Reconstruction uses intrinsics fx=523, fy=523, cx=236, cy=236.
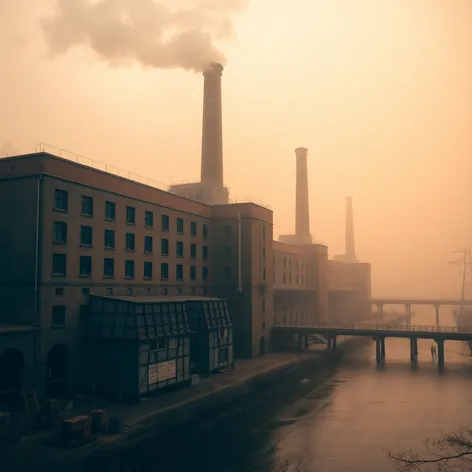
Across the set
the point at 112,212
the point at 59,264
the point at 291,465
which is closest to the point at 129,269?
the point at 112,212

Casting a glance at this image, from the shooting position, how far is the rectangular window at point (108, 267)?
52366mm

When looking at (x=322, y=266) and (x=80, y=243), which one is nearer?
(x=80, y=243)

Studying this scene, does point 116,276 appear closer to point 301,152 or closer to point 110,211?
point 110,211

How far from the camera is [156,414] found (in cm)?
4097

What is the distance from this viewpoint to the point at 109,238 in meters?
53.2

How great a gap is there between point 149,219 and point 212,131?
89.3 feet

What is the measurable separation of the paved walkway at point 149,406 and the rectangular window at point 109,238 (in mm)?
15662

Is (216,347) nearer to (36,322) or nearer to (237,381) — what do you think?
(237,381)

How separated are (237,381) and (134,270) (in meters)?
16.2

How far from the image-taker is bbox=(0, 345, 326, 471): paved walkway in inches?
1236

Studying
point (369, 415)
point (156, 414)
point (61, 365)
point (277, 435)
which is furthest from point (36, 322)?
point (369, 415)

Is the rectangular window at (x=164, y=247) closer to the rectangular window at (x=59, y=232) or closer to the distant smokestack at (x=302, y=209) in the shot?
the rectangular window at (x=59, y=232)

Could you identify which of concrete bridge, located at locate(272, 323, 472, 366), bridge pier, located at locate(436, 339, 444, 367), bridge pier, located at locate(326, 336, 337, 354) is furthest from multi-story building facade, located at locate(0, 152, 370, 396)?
bridge pier, located at locate(436, 339, 444, 367)

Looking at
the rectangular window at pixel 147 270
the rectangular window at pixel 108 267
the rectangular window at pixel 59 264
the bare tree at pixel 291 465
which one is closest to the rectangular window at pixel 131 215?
the rectangular window at pixel 108 267
